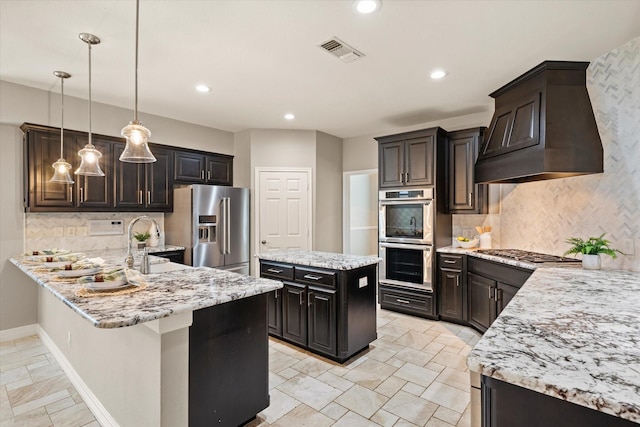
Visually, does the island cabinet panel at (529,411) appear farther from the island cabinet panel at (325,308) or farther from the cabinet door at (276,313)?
the cabinet door at (276,313)

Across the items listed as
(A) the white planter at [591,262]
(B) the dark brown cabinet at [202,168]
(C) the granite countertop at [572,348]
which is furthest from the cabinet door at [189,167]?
(A) the white planter at [591,262]

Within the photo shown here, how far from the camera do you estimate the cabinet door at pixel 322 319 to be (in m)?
2.92

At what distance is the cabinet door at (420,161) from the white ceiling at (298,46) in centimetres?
48

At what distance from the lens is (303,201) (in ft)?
17.1

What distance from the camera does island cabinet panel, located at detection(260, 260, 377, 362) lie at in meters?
2.89

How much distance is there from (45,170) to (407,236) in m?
4.35

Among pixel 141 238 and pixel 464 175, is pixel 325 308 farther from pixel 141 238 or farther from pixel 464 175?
pixel 141 238

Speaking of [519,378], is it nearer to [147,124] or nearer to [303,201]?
[303,201]

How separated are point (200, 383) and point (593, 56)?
3.86m

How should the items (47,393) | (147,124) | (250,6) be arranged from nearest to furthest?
1. (250,6)
2. (47,393)
3. (147,124)

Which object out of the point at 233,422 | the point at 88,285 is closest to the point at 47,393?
the point at 88,285

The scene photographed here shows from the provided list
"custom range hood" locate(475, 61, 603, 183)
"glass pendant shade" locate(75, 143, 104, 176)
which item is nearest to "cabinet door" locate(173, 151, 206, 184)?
"glass pendant shade" locate(75, 143, 104, 176)

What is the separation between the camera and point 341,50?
8.84ft

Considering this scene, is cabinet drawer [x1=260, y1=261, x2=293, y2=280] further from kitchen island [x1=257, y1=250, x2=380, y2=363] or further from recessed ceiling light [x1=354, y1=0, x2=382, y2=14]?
recessed ceiling light [x1=354, y1=0, x2=382, y2=14]
